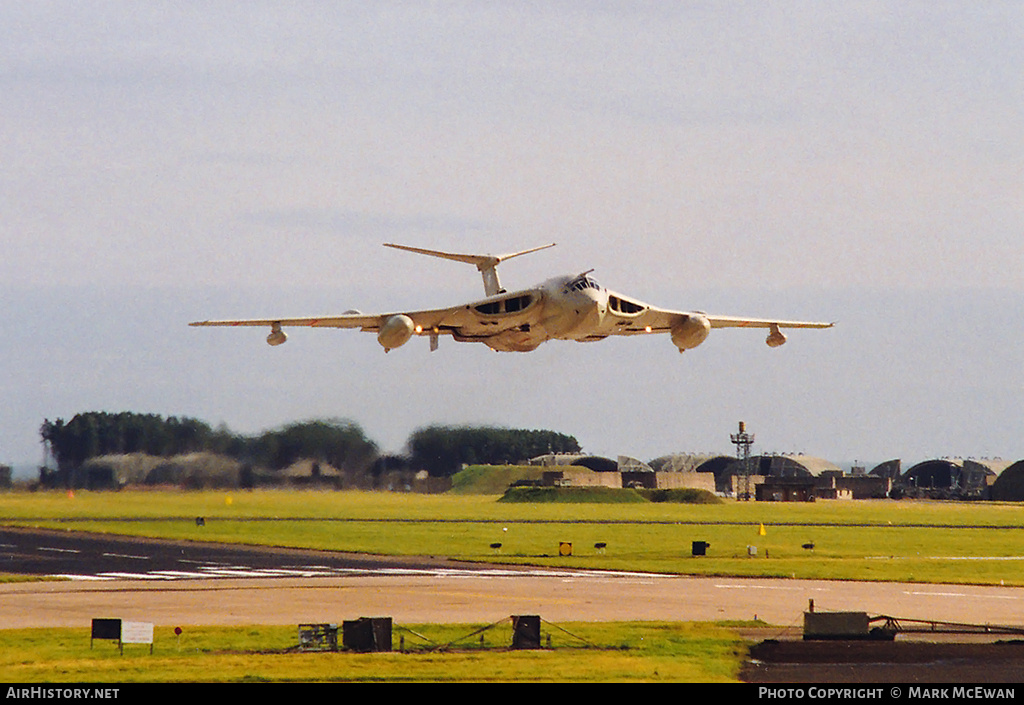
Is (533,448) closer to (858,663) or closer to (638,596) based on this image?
(638,596)

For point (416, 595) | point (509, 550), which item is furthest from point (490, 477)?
point (416, 595)

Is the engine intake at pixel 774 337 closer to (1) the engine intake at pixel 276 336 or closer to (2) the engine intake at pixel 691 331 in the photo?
(2) the engine intake at pixel 691 331

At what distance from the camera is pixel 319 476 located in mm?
84500

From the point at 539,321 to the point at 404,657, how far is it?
2206 cm

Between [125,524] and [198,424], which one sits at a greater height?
[198,424]

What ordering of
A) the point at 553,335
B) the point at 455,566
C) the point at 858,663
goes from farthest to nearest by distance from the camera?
the point at 455,566, the point at 553,335, the point at 858,663

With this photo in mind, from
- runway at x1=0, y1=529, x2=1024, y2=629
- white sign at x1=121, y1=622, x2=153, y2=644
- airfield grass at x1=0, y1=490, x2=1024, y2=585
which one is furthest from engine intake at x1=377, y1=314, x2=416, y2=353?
white sign at x1=121, y1=622, x2=153, y2=644

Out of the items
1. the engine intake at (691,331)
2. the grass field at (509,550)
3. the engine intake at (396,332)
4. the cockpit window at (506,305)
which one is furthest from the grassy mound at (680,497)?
the engine intake at (396,332)

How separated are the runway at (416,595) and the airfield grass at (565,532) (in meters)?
5.89
